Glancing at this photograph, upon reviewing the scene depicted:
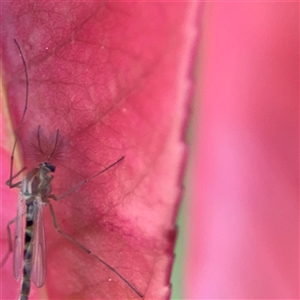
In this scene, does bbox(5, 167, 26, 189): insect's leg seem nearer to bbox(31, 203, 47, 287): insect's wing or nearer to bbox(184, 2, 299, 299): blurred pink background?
bbox(31, 203, 47, 287): insect's wing

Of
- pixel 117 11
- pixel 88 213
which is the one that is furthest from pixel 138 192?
pixel 117 11

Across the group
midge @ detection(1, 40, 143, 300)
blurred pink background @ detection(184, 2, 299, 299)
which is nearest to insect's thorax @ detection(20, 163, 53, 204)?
midge @ detection(1, 40, 143, 300)

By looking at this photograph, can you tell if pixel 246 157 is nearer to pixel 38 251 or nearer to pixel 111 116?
pixel 111 116

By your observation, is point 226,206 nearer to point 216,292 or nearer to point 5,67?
point 216,292

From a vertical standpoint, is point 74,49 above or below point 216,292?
above

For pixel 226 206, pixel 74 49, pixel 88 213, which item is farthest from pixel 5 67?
pixel 226 206

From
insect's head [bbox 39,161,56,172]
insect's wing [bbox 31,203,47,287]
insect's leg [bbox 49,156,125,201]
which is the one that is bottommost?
insect's wing [bbox 31,203,47,287]
